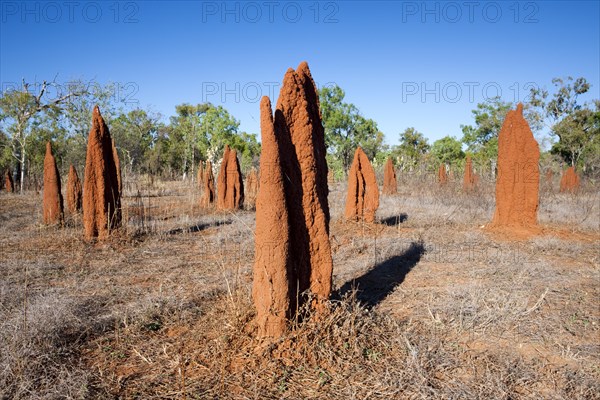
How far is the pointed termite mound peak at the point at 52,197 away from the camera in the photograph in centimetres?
1032

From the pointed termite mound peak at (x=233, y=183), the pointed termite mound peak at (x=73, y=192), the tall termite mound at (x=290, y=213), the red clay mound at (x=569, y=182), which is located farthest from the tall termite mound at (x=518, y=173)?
the red clay mound at (x=569, y=182)

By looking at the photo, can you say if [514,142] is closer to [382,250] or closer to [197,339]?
[382,250]

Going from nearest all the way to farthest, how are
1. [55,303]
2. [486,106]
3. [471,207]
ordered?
[55,303]
[471,207]
[486,106]

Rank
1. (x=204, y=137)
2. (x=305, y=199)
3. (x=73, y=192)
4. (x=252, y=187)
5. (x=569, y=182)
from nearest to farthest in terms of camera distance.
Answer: (x=305, y=199), (x=73, y=192), (x=252, y=187), (x=569, y=182), (x=204, y=137)

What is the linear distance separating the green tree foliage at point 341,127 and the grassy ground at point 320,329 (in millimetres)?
30951

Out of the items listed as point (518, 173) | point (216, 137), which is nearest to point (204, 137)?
point (216, 137)

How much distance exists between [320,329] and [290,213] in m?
1.15

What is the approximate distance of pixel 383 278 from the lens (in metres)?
6.28

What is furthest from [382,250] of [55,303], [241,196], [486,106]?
[486,106]

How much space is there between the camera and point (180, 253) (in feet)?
27.0

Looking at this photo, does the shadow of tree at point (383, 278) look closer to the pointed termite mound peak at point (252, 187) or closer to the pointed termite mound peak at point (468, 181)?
A: the pointed termite mound peak at point (252, 187)

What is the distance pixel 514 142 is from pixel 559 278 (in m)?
4.47

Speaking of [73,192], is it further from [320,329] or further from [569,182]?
[569,182]

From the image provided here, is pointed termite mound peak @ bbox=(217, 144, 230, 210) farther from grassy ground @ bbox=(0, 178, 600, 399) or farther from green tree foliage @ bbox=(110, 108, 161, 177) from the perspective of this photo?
green tree foliage @ bbox=(110, 108, 161, 177)
